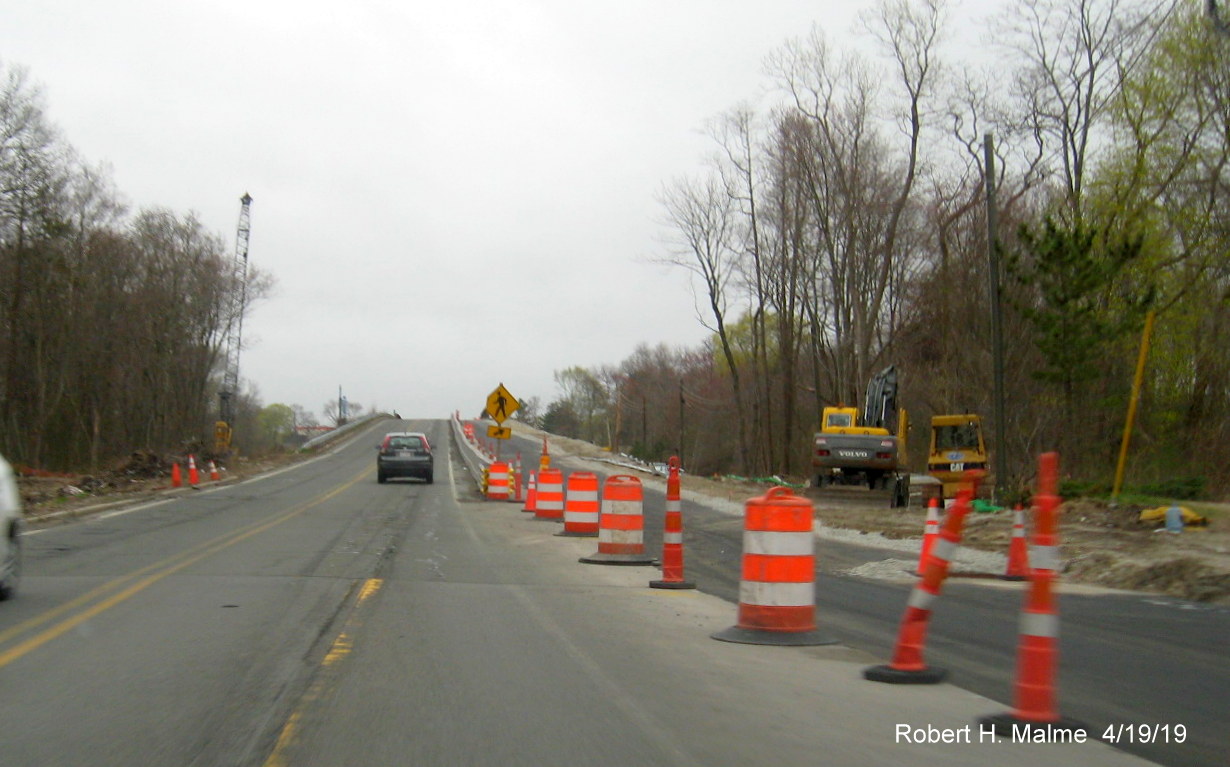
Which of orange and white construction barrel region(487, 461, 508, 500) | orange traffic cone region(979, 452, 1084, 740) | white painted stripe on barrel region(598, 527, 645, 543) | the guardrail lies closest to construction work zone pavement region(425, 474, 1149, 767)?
orange traffic cone region(979, 452, 1084, 740)

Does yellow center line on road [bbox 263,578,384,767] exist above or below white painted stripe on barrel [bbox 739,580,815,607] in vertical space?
below

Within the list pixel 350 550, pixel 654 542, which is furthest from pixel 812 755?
pixel 654 542

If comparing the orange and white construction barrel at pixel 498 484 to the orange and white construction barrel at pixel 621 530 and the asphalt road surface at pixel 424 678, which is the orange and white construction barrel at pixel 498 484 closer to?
the orange and white construction barrel at pixel 621 530

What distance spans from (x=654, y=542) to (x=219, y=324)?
70947 millimetres

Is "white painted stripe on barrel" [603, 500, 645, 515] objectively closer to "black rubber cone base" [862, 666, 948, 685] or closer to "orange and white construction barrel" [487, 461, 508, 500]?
"black rubber cone base" [862, 666, 948, 685]

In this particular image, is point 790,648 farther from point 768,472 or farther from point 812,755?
point 768,472

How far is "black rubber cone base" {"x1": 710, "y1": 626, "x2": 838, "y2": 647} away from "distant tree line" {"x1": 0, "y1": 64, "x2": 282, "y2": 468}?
132 feet

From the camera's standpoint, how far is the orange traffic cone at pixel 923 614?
630 cm

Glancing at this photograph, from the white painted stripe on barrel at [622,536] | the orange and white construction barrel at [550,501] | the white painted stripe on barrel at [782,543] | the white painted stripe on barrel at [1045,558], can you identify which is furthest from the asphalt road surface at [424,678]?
the orange and white construction barrel at [550,501]

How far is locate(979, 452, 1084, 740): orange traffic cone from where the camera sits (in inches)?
213

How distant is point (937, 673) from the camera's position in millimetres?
7012

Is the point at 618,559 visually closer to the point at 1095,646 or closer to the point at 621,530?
the point at 621,530

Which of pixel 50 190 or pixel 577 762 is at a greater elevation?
pixel 50 190

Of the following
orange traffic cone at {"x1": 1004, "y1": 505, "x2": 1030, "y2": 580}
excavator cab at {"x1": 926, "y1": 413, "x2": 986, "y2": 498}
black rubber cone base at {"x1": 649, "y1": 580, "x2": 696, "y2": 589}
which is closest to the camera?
black rubber cone base at {"x1": 649, "y1": 580, "x2": 696, "y2": 589}
